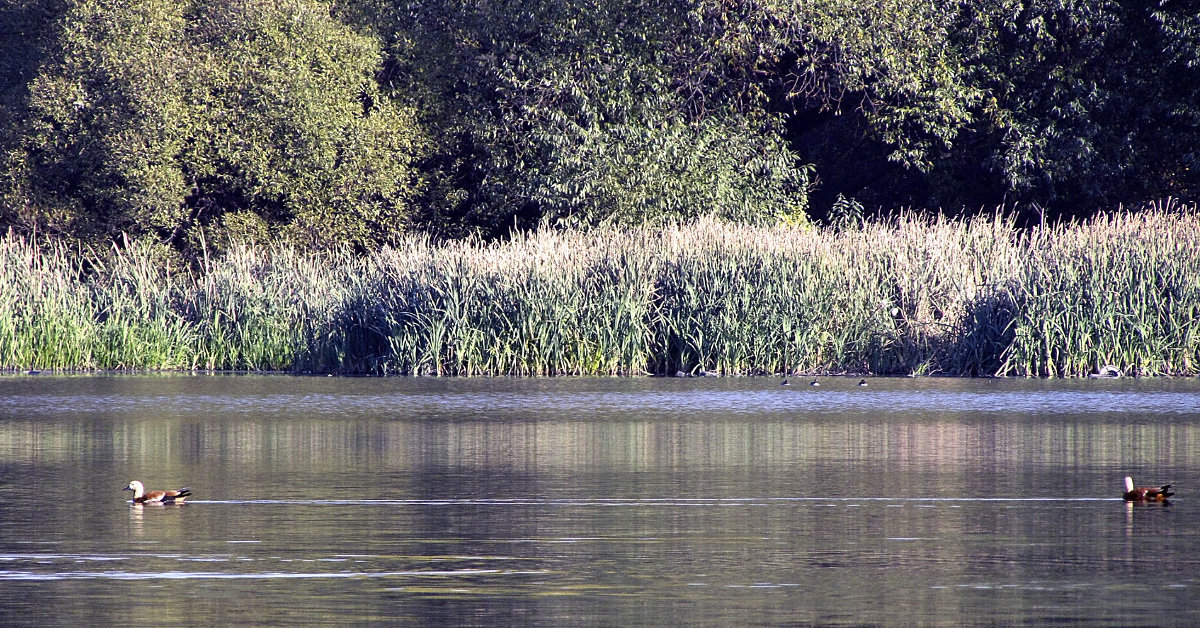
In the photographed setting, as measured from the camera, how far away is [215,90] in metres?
28.4

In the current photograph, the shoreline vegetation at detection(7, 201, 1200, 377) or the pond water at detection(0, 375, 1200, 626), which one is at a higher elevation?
the shoreline vegetation at detection(7, 201, 1200, 377)

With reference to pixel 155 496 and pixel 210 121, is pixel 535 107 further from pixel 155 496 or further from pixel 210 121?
pixel 155 496

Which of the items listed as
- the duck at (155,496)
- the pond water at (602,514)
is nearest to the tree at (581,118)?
the pond water at (602,514)

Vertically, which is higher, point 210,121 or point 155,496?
point 210,121

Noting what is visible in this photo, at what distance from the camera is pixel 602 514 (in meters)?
8.68

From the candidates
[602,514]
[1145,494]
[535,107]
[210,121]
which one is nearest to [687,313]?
[535,107]

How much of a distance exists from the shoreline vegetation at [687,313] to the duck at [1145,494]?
10302mm

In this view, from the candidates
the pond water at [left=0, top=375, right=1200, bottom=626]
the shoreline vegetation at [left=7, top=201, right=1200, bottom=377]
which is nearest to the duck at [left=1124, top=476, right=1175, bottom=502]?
the pond water at [left=0, top=375, right=1200, bottom=626]

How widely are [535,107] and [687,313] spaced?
8.66m

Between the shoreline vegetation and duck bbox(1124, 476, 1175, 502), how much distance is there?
1030cm

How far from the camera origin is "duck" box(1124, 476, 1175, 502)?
8922 mm

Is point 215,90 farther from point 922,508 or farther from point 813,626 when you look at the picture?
point 813,626

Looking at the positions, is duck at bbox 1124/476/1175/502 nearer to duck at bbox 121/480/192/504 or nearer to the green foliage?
duck at bbox 121/480/192/504

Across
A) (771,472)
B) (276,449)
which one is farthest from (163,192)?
(771,472)
